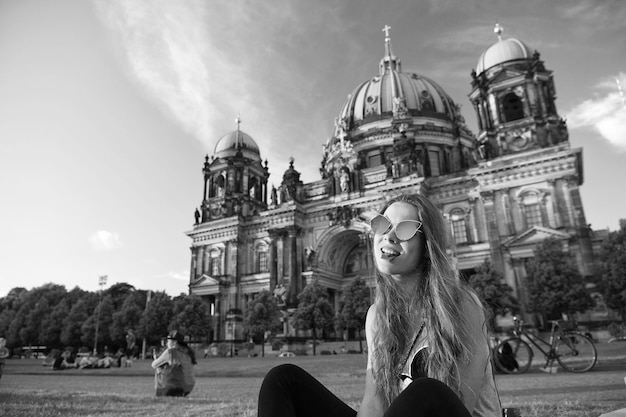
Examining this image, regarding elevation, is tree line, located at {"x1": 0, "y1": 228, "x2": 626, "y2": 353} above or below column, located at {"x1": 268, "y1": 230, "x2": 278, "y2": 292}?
below

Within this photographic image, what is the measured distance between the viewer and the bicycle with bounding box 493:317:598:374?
10.4 m

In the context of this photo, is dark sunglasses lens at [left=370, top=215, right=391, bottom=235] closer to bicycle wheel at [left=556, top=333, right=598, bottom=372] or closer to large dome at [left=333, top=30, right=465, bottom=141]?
bicycle wheel at [left=556, top=333, right=598, bottom=372]

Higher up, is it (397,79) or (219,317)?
(397,79)

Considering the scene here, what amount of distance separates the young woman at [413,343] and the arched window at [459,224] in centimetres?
3708

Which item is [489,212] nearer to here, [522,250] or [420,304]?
[522,250]

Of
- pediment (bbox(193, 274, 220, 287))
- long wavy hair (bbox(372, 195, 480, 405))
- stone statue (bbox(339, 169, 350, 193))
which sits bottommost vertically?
long wavy hair (bbox(372, 195, 480, 405))

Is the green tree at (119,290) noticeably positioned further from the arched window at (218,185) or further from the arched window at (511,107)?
the arched window at (511,107)

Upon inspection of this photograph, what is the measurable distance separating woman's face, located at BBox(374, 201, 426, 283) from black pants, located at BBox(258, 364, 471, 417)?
0.83 m

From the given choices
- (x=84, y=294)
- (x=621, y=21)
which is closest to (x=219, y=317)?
(x=84, y=294)

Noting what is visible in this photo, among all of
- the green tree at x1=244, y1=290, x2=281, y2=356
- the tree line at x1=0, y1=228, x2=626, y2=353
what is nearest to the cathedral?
the green tree at x1=244, y1=290, x2=281, y2=356

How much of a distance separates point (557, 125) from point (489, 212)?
935 cm

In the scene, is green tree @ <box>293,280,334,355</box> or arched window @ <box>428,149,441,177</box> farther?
arched window @ <box>428,149,441,177</box>

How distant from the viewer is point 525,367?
11.1m

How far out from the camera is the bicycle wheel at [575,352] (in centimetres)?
1031
